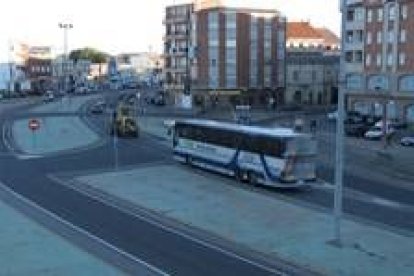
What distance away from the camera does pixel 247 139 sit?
5047 centimetres

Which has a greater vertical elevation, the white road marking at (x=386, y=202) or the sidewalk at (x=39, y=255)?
the sidewalk at (x=39, y=255)

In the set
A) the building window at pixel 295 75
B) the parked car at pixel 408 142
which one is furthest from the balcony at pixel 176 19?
the parked car at pixel 408 142

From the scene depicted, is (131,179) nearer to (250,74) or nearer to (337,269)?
(337,269)

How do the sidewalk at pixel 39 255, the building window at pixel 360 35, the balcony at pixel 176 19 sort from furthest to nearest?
the balcony at pixel 176 19 → the building window at pixel 360 35 → the sidewalk at pixel 39 255

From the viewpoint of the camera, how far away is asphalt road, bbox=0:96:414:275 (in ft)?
99.3

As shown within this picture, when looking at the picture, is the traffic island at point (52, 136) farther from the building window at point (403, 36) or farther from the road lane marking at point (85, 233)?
the building window at point (403, 36)

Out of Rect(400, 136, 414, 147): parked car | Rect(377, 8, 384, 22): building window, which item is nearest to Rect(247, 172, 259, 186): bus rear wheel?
Rect(400, 136, 414, 147): parked car

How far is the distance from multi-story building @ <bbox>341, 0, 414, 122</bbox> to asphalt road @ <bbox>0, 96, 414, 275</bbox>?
40.3m

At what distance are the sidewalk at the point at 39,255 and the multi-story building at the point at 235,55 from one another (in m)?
91.8

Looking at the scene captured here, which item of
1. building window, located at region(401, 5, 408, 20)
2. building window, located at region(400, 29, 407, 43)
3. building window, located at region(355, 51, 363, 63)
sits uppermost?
building window, located at region(401, 5, 408, 20)

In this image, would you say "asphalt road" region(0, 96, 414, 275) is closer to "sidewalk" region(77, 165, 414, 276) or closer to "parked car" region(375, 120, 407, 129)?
"sidewalk" region(77, 165, 414, 276)

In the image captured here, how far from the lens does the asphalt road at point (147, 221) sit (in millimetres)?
30281

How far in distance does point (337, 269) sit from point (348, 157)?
36.9 meters

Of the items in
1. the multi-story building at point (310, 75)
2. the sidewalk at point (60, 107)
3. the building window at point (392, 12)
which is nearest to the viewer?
the building window at point (392, 12)
